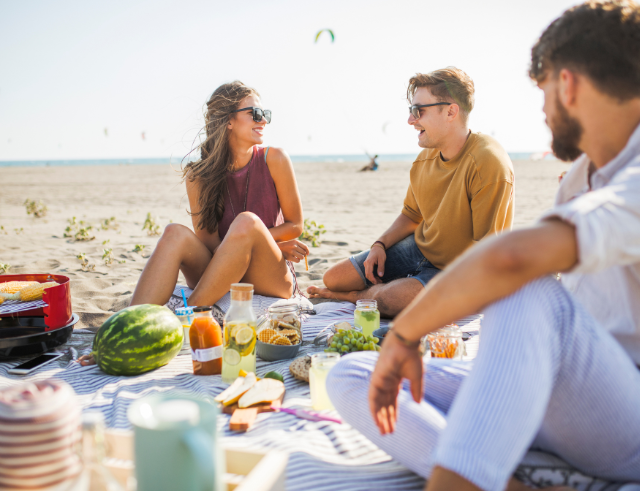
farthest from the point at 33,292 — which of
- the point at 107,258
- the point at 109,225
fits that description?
the point at 109,225

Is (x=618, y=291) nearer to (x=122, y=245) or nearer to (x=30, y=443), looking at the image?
(x=30, y=443)

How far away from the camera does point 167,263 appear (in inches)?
139

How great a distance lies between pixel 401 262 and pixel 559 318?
122 inches

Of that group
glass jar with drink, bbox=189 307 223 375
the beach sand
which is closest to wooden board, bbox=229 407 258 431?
glass jar with drink, bbox=189 307 223 375

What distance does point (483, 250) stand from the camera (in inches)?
47.7

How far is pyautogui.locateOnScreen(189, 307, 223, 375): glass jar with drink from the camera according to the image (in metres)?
2.71

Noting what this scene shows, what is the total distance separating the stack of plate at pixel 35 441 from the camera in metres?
1.01

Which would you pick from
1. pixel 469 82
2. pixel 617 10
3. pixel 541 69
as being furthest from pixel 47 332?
pixel 469 82

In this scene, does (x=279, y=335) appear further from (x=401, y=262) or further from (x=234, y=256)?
(x=401, y=262)

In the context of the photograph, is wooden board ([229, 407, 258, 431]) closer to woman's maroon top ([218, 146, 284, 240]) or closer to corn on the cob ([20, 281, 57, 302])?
corn on the cob ([20, 281, 57, 302])

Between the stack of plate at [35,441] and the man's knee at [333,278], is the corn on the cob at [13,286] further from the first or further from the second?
the stack of plate at [35,441]

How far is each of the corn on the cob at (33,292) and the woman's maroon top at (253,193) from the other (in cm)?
147

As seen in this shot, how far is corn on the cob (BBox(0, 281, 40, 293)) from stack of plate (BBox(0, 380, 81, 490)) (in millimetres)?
2584

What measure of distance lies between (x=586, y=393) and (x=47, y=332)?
3133mm
